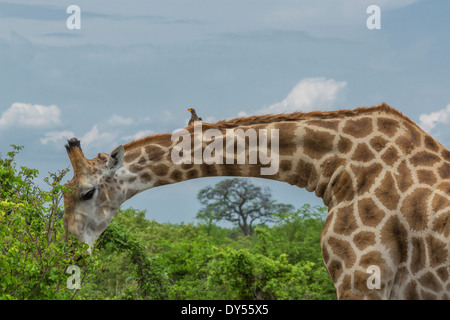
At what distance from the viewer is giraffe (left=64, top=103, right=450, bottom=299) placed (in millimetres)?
6262

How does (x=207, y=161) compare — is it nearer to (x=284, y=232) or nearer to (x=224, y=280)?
(x=224, y=280)

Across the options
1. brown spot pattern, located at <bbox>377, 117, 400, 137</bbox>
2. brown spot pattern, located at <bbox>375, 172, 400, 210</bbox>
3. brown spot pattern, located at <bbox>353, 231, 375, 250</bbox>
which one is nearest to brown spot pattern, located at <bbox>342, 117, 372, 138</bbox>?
brown spot pattern, located at <bbox>377, 117, 400, 137</bbox>

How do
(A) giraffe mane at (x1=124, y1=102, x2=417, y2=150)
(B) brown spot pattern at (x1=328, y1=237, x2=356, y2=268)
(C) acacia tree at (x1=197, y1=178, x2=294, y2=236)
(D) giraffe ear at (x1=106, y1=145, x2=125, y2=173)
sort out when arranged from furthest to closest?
(C) acacia tree at (x1=197, y1=178, x2=294, y2=236) < (D) giraffe ear at (x1=106, y1=145, x2=125, y2=173) < (A) giraffe mane at (x1=124, y1=102, x2=417, y2=150) < (B) brown spot pattern at (x1=328, y1=237, x2=356, y2=268)

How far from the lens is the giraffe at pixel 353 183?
247 inches

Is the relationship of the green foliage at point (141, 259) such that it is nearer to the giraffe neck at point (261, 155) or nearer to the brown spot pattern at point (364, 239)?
the giraffe neck at point (261, 155)

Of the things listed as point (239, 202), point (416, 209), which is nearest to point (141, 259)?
point (416, 209)

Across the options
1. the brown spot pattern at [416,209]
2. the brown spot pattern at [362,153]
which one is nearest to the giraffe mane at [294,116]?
the brown spot pattern at [362,153]

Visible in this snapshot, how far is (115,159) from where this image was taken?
7543 millimetres

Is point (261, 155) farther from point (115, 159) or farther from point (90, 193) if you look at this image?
point (90, 193)

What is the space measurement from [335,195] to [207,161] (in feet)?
5.64

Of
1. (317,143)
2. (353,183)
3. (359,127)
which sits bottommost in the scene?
(353,183)

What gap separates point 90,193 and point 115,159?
57cm

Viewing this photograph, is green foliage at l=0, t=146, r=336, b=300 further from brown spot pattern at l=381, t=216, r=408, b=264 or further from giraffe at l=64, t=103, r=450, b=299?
brown spot pattern at l=381, t=216, r=408, b=264
